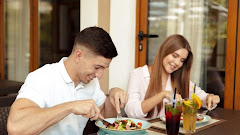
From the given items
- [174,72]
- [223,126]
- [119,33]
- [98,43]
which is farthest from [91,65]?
[119,33]

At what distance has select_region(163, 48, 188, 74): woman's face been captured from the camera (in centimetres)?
221

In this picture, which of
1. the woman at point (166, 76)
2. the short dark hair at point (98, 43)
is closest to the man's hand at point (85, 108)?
the short dark hair at point (98, 43)

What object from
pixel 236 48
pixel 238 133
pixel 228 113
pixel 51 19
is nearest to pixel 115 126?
pixel 238 133

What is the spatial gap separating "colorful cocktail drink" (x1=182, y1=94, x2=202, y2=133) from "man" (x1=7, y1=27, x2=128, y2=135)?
32 centimetres

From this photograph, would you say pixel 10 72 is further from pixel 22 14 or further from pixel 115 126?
pixel 115 126

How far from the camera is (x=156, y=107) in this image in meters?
2.12

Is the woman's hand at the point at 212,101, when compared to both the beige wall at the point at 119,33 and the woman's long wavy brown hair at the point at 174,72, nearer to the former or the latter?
the woman's long wavy brown hair at the point at 174,72

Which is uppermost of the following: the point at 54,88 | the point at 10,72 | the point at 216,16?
the point at 216,16

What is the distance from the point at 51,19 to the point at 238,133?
3.45 metres

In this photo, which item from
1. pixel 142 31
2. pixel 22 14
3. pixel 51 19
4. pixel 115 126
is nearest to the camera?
pixel 115 126

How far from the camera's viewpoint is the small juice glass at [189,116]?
→ 1.44 meters

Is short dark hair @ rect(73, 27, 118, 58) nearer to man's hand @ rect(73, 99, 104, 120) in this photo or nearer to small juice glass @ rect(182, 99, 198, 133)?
man's hand @ rect(73, 99, 104, 120)

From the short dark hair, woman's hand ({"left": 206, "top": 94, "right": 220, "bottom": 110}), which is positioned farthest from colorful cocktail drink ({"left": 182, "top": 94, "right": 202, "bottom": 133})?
woman's hand ({"left": 206, "top": 94, "right": 220, "bottom": 110})

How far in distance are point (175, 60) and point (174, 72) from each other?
16 cm
